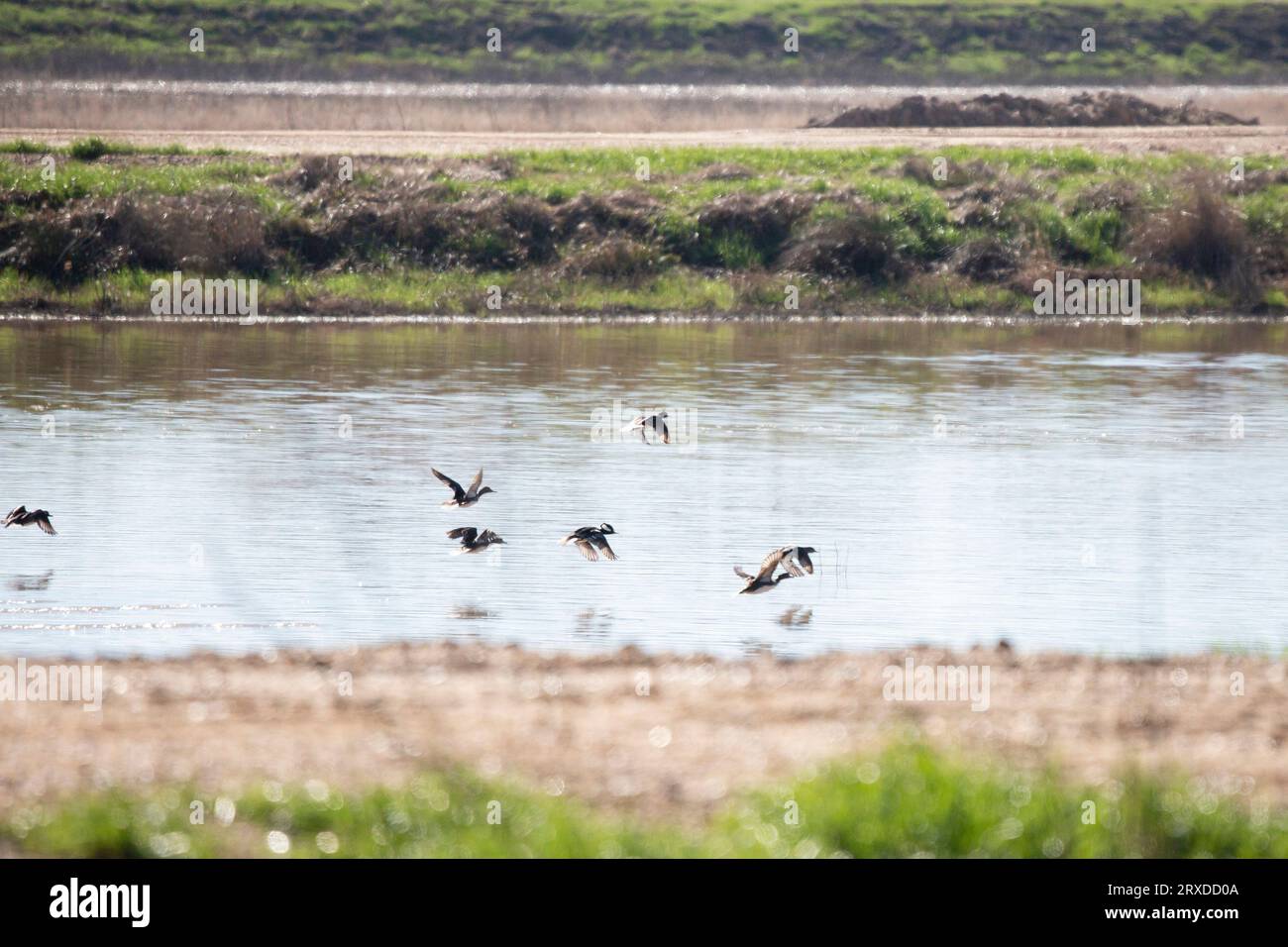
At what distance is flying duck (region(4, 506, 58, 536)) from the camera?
16.0 meters

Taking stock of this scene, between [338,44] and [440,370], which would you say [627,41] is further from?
[440,370]

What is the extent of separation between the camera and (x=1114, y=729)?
406 inches

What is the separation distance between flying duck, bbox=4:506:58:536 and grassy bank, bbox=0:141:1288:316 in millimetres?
19237

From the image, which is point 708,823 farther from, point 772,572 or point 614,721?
point 772,572

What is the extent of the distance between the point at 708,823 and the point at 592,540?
21.5 ft

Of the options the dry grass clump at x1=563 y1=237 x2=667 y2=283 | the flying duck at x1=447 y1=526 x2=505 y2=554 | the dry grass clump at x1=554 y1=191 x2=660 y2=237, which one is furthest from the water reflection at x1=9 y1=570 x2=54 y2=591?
the dry grass clump at x1=554 y1=191 x2=660 y2=237

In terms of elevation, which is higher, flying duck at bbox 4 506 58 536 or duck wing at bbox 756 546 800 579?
flying duck at bbox 4 506 58 536

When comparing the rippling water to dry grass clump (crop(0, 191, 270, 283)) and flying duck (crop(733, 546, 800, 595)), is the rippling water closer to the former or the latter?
flying duck (crop(733, 546, 800, 595))

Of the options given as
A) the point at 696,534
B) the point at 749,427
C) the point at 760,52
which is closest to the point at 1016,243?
the point at 749,427

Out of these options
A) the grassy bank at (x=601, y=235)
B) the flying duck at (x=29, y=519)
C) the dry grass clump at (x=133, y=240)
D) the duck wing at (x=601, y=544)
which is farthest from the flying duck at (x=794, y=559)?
the dry grass clump at (x=133, y=240)

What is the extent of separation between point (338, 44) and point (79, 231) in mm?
40913

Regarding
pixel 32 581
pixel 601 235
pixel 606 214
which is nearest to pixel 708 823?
pixel 32 581

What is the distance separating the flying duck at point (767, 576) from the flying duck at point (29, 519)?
564 cm
